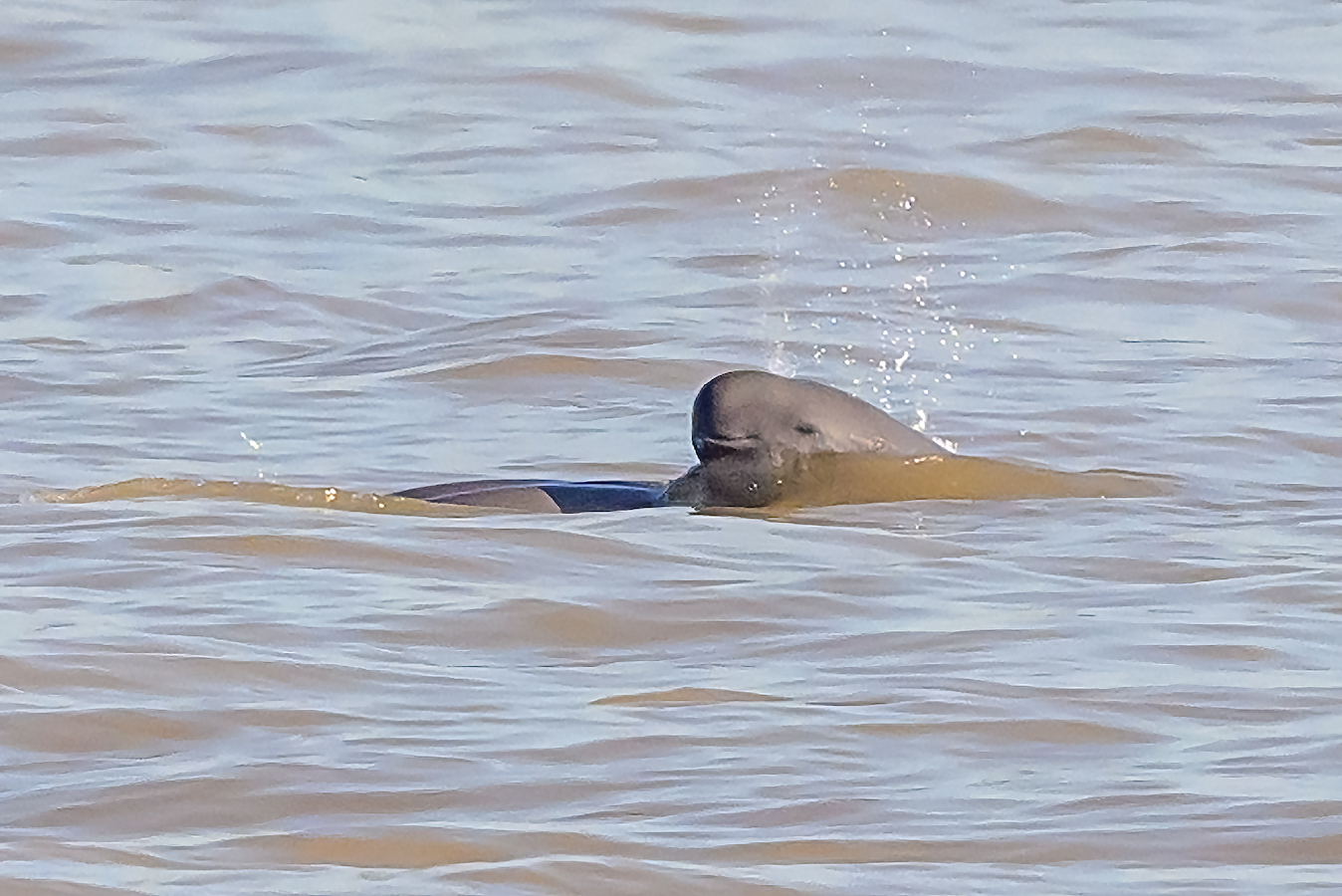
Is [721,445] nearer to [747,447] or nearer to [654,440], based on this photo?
[747,447]

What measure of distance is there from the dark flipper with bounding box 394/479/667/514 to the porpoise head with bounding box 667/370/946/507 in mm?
94

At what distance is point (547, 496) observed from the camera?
679 cm

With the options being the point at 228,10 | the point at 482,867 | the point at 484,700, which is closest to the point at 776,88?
the point at 228,10

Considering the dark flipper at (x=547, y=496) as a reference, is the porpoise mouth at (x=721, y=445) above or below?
above

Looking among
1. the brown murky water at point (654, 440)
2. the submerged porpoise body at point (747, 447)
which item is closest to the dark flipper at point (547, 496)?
the submerged porpoise body at point (747, 447)

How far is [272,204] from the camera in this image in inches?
429

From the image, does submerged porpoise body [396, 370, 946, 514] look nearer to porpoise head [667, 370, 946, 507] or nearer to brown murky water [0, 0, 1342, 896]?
porpoise head [667, 370, 946, 507]

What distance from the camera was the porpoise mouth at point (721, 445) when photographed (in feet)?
21.8

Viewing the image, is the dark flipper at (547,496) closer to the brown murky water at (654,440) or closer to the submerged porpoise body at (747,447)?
the submerged porpoise body at (747,447)

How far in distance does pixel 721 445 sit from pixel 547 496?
40cm

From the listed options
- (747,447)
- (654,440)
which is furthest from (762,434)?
(654,440)

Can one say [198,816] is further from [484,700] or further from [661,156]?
[661,156]

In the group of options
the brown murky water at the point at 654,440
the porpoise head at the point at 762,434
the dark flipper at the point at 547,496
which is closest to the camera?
the brown murky water at the point at 654,440

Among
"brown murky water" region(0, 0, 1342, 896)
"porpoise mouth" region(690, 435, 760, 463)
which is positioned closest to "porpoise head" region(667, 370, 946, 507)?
"porpoise mouth" region(690, 435, 760, 463)
